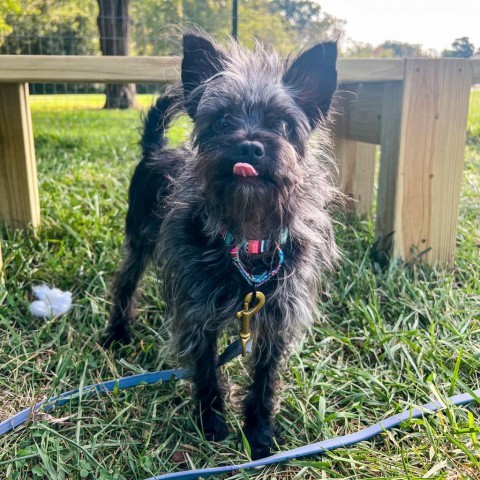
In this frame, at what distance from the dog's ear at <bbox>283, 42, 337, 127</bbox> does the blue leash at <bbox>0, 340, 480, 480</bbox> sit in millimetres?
1043

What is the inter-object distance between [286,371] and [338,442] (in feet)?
2.07

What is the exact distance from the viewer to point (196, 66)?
2275 mm

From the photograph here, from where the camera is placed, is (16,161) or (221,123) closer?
(221,123)

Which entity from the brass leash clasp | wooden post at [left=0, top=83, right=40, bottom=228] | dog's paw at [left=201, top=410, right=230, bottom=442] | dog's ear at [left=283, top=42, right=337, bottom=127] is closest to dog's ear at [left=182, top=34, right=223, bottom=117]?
dog's ear at [left=283, top=42, right=337, bottom=127]

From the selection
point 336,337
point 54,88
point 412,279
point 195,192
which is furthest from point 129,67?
point 54,88

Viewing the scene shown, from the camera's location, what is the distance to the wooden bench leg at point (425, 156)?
3.39 m

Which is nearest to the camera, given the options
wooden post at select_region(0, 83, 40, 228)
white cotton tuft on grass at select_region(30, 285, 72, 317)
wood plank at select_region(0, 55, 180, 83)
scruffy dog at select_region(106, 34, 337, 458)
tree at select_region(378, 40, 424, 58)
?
scruffy dog at select_region(106, 34, 337, 458)

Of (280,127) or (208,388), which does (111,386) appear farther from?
(280,127)

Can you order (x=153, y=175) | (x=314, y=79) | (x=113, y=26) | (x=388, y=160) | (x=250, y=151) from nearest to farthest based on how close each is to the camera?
1. (x=250, y=151)
2. (x=314, y=79)
3. (x=153, y=175)
4. (x=388, y=160)
5. (x=113, y=26)

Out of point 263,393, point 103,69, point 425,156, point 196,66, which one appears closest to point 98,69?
point 103,69

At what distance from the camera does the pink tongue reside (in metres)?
1.87

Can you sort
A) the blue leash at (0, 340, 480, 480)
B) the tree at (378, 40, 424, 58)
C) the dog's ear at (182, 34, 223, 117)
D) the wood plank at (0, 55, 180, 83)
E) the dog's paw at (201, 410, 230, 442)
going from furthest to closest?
the tree at (378, 40, 424, 58)
the wood plank at (0, 55, 180, 83)
the dog's paw at (201, 410, 230, 442)
the dog's ear at (182, 34, 223, 117)
the blue leash at (0, 340, 480, 480)

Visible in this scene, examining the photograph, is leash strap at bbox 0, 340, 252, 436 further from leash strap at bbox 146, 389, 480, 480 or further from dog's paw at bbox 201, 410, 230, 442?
leash strap at bbox 146, 389, 480, 480

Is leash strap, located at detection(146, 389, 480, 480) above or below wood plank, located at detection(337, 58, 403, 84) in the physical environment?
below
